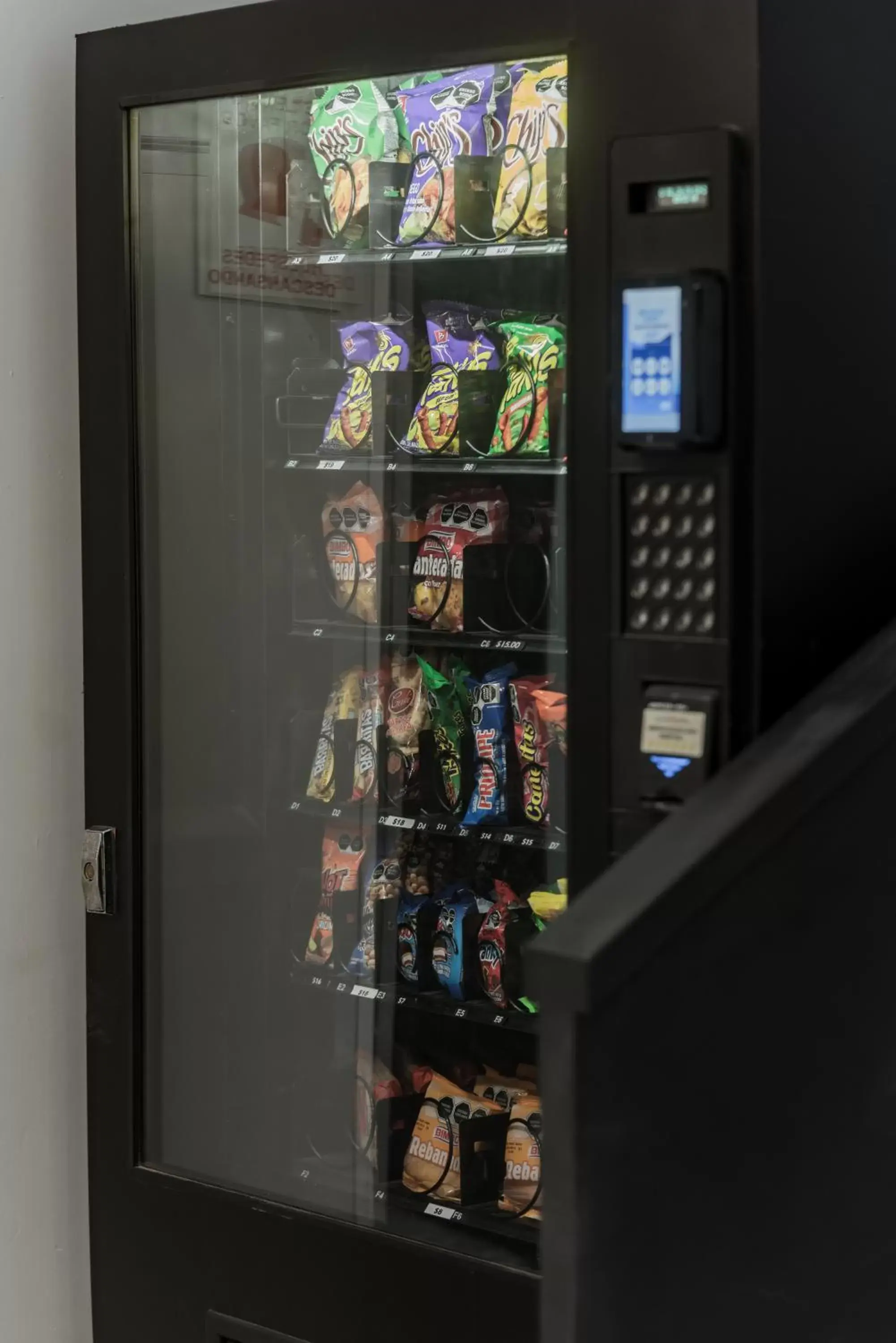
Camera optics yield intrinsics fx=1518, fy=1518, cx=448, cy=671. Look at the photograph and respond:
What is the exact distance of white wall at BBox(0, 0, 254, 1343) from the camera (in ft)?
6.50

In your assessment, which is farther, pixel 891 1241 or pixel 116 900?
pixel 116 900

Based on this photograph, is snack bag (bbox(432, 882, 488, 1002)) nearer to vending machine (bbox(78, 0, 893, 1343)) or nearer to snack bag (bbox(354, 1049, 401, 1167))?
vending machine (bbox(78, 0, 893, 1343))

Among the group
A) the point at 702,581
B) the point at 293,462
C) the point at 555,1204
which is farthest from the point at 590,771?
the point at 293,462

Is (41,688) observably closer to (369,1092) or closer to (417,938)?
(417,938)

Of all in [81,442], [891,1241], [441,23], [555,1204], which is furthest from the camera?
[81,442]

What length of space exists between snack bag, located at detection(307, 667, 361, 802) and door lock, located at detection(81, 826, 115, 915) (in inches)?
11.6

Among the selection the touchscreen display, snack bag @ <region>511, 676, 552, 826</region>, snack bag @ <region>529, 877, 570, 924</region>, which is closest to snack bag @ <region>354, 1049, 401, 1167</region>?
snack bag @ <region>529, 877, 570, 924</region>

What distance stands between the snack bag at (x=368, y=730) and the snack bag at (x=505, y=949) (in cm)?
24

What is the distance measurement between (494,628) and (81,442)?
0.59 metres

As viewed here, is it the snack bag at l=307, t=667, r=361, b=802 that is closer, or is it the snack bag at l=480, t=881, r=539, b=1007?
the snack bag at l=480, t=881, r=539, b=1007

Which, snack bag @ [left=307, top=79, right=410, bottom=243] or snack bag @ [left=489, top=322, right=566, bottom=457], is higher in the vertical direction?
snack bag @ [left=307, top=79, right=410, bottom=243]

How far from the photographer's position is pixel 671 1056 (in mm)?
1168

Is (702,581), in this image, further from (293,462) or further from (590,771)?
(293,462)

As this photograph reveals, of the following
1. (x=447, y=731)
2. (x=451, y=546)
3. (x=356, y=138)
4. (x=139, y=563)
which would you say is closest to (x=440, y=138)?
(x=356, y=138)
